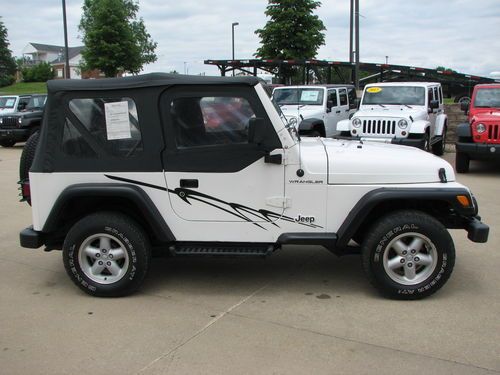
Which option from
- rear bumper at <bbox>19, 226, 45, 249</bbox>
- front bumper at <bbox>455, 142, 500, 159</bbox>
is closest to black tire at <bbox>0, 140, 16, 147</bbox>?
front bumper at <bbox>455, 142, 500, 159</bbox>

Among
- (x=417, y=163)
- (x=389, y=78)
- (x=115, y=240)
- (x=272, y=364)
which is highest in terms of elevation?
(x=389, y=78)

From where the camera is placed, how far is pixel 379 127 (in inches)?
438

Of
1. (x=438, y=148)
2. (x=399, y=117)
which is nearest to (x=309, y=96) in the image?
(x=399, y=117)

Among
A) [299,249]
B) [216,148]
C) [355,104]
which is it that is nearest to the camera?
[216,148]

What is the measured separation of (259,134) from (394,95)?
29.6 feet

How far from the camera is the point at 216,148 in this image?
4.07m

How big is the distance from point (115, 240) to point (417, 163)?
257 cm

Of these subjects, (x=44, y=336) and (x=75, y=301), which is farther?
(x=75, y=301)

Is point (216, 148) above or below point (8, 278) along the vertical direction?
above

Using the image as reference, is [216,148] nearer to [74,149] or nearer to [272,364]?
[74,149]

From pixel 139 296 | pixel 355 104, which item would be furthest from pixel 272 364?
pixel 355 104

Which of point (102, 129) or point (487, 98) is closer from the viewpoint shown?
point (102, 129)

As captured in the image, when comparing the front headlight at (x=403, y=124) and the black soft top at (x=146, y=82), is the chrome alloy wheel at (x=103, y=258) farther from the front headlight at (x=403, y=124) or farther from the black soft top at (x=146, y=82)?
the front headlight at (x=403, y=124)

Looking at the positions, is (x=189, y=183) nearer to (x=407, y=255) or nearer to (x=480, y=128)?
(x=407, y=255)
